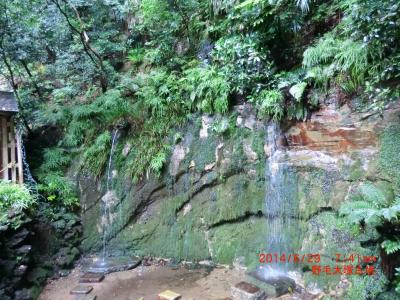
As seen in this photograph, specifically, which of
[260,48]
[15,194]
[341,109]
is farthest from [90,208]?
[341,109]

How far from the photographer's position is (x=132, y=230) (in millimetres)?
6688

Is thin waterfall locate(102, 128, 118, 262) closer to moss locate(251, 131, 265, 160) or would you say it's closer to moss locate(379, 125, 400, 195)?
moss locate(251, 131, 265, 160)

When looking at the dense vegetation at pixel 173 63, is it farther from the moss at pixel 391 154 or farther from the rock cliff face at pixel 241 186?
the moss at pixel 391 154

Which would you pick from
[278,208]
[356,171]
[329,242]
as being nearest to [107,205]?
[278,208]

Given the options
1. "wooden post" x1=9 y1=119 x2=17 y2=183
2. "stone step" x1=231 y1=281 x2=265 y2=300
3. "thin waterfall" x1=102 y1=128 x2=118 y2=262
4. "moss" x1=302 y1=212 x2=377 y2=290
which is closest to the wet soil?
"stone step" x1=231 y1=281 x2=265 y2=300

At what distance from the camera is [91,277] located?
5.73m

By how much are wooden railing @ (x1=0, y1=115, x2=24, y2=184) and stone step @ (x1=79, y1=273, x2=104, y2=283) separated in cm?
237

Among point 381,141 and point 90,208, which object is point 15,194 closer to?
point 90,208

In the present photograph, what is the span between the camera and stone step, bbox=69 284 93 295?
5.28 meters

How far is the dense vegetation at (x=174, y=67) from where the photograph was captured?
4.42 meters

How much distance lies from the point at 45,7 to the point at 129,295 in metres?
6.85

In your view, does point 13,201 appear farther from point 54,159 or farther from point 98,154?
point 98,154

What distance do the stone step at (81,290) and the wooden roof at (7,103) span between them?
12.1 ft

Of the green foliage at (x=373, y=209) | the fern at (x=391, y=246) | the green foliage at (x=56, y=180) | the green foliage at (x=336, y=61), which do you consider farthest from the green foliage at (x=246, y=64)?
the green foliage at (x=56, y=180)
